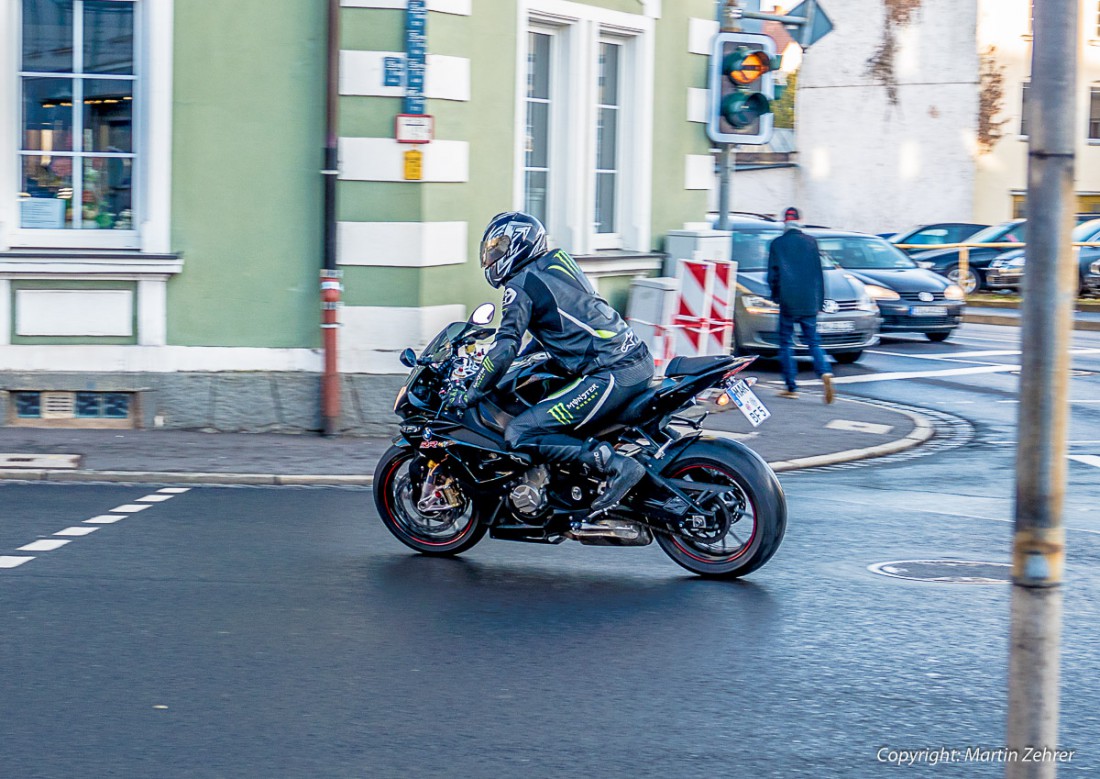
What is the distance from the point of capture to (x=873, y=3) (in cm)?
4869

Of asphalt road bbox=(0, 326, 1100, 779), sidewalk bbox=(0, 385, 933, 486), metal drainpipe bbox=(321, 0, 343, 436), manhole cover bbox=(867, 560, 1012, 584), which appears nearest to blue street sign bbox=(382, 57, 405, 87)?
metal drainpipe bbox=(321, 0, 343, 436)

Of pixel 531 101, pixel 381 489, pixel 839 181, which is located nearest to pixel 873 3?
pixel 839 181

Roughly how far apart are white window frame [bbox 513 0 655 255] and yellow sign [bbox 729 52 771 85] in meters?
A: 1.11

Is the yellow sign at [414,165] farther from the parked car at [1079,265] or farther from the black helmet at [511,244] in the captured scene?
the parked car at [1079,265]

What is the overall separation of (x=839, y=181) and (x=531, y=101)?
3774cm

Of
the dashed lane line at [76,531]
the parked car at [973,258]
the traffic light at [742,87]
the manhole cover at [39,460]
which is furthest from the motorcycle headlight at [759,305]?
the parked car at [973,258]

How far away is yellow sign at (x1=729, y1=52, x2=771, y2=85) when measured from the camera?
46.3ft

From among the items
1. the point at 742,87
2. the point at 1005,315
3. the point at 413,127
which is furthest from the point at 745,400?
the point at 1005,315

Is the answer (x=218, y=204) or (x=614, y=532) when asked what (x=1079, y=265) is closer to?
(x=218, y=204)

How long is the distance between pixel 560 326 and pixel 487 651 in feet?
6.18

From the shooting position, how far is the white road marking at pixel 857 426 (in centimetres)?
1360

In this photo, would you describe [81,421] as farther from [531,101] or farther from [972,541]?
[972,541]

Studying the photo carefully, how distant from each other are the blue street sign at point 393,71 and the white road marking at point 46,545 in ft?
16.7

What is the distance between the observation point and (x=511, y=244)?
297 inches
